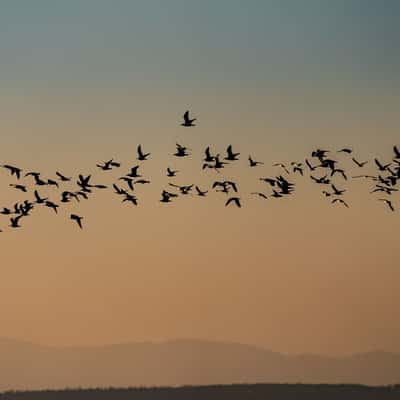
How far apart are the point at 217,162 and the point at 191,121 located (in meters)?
4.81

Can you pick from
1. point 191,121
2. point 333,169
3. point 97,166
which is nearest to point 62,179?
point 97,166

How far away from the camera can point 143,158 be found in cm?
11200

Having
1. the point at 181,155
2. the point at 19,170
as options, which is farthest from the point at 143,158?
the point at 19,170

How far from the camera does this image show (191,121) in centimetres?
11088

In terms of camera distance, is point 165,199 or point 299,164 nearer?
point 299,164

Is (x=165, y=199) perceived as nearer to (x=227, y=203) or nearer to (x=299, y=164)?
(x=227, y=203)

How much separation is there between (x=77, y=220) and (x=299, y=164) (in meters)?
15.9

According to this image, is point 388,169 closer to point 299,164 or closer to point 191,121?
point 299,164

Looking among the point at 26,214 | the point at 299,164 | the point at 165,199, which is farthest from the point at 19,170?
the point at 299,164

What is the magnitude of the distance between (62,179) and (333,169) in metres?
18.3

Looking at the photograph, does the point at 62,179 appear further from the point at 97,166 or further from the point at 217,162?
the point at 217,162

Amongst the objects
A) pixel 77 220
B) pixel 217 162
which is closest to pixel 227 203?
pixel 217 162

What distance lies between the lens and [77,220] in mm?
113875

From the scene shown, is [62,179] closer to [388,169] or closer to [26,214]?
[26,214]
